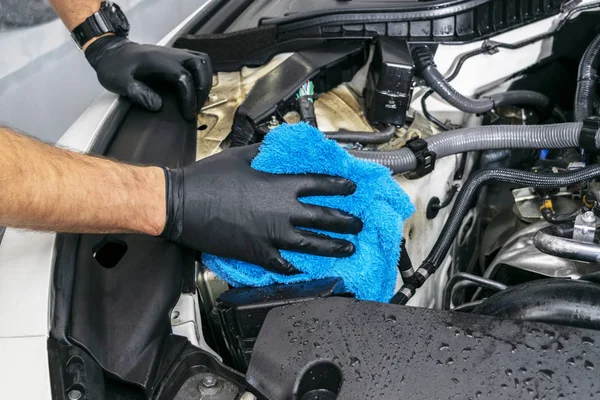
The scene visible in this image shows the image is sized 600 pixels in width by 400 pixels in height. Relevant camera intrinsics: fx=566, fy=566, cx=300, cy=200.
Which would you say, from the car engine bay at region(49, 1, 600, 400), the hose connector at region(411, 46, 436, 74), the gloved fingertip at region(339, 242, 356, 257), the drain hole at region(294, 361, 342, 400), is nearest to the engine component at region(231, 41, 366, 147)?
the car engine bay at region(49, 1, 600, 400)

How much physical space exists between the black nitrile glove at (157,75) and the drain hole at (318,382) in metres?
0.62

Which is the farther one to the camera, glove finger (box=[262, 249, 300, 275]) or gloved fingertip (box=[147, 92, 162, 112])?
gloved fingertip (box=[147, 92, 162, 112])

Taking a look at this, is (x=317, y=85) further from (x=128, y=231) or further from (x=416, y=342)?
(x=416, y=342)

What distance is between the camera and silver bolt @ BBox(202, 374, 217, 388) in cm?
71

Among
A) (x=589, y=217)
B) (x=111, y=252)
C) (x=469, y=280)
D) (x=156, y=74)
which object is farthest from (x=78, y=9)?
(x=589, y=217)

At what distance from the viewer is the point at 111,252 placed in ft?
2.97

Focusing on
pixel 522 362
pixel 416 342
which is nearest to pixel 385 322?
pixel 416 342

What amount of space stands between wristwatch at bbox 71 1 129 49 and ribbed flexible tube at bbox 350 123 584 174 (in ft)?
2.07

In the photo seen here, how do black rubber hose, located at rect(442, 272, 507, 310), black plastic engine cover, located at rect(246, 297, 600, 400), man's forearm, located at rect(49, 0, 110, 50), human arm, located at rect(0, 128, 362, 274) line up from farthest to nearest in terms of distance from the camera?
1. man's forearm, located at rect(49, 0, 110, 50)
2. black rubber hose, located at rect(442, 272, 507, 310)
3. human arm, located at rect(0, 128, 362, 274)
4. black plastic engine cover, located at rect(246, 297, 600, 400)

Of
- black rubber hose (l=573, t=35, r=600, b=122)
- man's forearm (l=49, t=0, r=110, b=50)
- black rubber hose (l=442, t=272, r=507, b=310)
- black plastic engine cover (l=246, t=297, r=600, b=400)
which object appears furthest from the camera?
man's forearm (l=49, t=0, r=110, b=50)

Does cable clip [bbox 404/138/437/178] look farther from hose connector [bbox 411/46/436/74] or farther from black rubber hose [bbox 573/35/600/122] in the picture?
black rubber hose [bbox 573/35/600/122]

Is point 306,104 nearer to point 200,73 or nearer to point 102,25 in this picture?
point 200,73

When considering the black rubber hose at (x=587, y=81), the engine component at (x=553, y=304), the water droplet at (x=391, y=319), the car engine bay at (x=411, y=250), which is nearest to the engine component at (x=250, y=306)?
the car engine bay at (x=411, y=250)

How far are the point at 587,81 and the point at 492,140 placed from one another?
0.28 meters
